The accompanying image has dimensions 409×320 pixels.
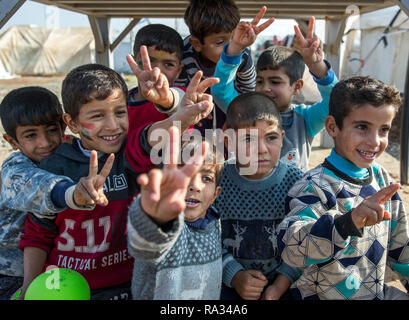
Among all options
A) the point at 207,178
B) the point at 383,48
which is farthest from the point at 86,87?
the point at 383,48

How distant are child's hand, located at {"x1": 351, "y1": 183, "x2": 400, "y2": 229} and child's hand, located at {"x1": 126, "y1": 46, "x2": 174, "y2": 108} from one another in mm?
929

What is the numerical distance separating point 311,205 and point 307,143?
105cm

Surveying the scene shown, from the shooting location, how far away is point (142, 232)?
1216mm

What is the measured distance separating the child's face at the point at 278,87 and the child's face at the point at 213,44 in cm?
33

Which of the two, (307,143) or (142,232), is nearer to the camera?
(142,232)

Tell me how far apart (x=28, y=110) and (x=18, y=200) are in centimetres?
48

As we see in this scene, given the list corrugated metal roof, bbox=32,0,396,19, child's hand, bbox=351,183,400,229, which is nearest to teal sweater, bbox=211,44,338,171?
child's hand, bbox=351,183,400,229

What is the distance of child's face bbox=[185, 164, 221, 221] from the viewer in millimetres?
1631

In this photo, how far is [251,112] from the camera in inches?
79.2

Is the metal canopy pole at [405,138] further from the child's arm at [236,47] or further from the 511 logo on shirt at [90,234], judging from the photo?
the 511 logo on shirt at [90,234]

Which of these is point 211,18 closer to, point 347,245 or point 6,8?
point 6,8
